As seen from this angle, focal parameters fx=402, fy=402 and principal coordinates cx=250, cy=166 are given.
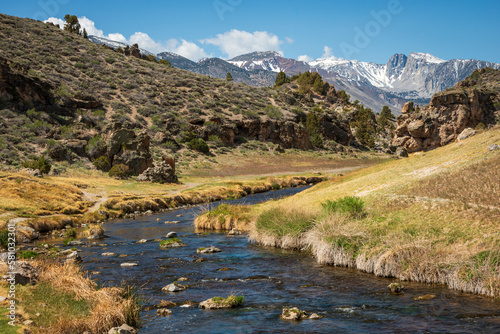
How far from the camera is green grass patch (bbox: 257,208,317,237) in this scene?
23.0m

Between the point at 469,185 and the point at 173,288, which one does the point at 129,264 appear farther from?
the point at 469,185

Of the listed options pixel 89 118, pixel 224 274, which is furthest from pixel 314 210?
pixel 89 118

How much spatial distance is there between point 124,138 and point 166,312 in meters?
60.9

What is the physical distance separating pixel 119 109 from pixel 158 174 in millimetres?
47132

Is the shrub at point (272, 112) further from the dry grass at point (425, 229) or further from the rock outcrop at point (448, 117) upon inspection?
the dry grass at point (425, 229)

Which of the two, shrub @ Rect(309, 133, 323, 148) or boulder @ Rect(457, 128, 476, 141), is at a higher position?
shrub @ Rect(309, 133, 323, 148)

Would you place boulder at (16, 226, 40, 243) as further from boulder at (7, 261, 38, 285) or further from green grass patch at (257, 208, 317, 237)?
green grass patch at (257, 208, 317, 237)

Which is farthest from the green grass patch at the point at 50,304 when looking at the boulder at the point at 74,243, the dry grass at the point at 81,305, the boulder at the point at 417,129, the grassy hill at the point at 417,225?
the boulder at the point at 417,129

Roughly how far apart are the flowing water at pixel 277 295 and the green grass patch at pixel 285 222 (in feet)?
4.06

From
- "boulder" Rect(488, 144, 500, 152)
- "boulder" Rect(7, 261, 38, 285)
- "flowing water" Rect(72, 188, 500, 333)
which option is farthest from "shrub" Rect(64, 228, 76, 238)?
"boulder" Rect(488, 144, 500, 152)

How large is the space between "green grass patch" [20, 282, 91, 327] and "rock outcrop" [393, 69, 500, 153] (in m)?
116

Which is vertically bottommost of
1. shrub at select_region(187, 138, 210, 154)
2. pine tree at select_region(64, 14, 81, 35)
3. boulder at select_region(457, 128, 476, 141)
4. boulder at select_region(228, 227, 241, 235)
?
boulder at select_region(228, 227, 241, 235)

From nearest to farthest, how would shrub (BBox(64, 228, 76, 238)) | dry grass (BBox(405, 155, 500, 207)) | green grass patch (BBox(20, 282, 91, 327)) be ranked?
green grass patch (BBox(20, 282, 91, 327)) < dry grass (BBox(405, 155, 500, 207)) < shrub (BBox(64, 228, 76, 238))

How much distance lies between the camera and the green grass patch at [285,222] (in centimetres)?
2295
